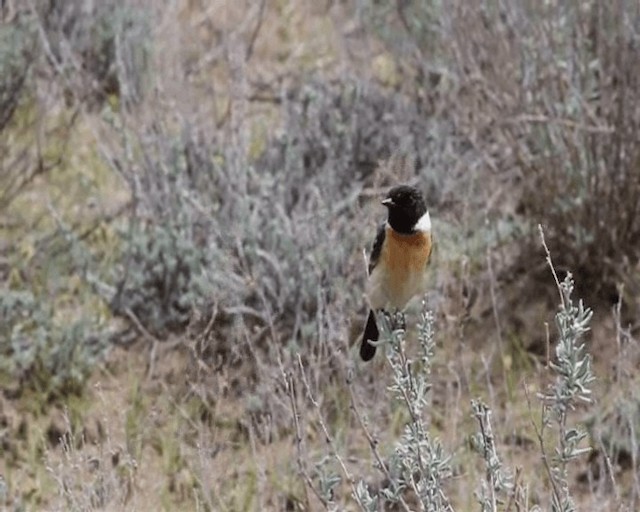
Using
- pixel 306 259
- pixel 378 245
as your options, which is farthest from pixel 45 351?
pixel 378 245

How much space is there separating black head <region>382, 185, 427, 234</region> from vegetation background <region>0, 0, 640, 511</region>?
37 cm

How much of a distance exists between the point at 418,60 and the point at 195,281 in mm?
1871

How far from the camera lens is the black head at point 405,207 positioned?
363 cm

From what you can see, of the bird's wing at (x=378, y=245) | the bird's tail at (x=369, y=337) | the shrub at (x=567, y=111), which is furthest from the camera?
the shrub at (x=567, y=111)

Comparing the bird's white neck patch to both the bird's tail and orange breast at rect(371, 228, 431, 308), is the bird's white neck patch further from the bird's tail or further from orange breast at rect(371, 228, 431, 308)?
the bird's tail

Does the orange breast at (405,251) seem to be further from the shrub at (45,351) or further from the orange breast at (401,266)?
the shrub at (45,351)

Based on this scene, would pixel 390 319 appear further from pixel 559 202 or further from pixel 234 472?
pixel 559 202

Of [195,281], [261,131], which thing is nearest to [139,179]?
[195,281]

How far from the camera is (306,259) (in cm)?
456

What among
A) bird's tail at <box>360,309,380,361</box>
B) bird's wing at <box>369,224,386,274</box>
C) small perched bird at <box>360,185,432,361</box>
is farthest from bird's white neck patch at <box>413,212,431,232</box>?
bird's tail at <box>360,309,380,361</box>

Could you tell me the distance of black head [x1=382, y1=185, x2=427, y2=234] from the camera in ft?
11.9

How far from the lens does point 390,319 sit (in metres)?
3.23

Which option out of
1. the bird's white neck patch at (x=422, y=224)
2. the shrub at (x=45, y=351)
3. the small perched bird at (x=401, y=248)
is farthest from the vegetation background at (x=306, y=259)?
the bird's white neck patch at (x=422, y=224)

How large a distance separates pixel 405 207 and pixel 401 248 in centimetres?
12
